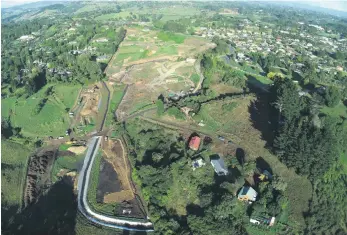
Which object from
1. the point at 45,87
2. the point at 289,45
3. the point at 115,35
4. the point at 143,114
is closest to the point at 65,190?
the point at 143,114

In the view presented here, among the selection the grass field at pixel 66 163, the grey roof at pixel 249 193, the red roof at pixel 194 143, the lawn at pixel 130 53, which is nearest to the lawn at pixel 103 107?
the grass field at pixel 66 163

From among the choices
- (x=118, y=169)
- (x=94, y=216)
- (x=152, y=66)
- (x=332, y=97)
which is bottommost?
(x=152, y=66)

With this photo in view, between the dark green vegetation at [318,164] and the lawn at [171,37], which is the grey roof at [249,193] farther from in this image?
the lawn at [171,37]

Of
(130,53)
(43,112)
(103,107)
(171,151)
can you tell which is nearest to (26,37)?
(130,53)

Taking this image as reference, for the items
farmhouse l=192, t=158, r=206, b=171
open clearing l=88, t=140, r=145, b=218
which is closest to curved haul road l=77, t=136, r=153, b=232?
open clearing l=88, t=140, r=145, b=218

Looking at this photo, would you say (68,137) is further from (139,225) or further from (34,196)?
(139,225)

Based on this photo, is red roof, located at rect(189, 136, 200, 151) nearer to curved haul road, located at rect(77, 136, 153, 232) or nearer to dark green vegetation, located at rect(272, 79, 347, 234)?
dark green vegetation, located at rect(272, 79, 347, 234)

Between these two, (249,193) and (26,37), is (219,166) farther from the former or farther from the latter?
(26,37)
